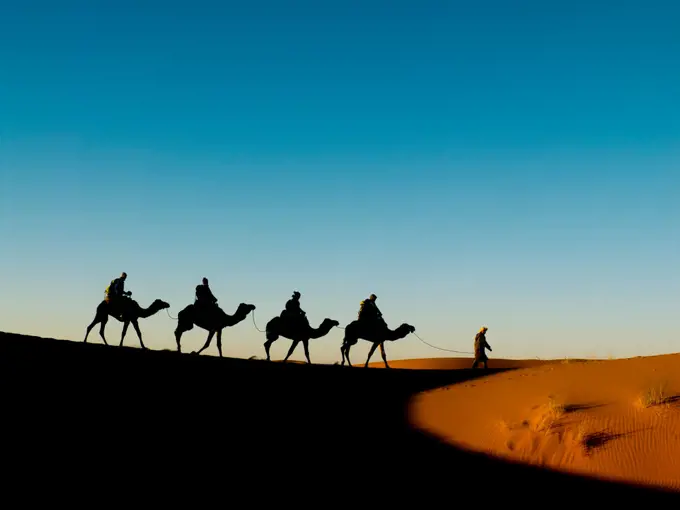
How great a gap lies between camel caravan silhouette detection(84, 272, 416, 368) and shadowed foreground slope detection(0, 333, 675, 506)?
3443mm

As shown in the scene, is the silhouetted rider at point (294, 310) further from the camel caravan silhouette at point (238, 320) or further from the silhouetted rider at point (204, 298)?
the silhouetted rider at point (204, 298)

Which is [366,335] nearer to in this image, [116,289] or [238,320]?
[238,320]

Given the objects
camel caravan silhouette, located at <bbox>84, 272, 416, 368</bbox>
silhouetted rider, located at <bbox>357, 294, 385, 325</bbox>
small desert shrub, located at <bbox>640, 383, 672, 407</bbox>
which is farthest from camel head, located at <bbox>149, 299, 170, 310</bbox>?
small desert shrub, located at <bbox>640, 383, 672, 407</bbox>

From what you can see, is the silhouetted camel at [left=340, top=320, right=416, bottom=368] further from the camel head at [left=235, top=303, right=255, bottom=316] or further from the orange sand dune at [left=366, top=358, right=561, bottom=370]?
the orange sand dune at [left=366, top=358, right=561, bottom=370]

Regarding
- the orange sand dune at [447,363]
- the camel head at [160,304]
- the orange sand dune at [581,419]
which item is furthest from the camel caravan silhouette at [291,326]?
the orange sand dune at [447,363]

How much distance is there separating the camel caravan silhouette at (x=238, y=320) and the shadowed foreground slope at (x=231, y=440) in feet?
11.3

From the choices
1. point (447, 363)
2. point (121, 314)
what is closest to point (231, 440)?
point (121, 314)

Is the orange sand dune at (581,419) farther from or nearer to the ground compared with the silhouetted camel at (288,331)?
nearer to the ground

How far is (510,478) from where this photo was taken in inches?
409

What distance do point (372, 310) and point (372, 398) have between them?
6.24 m

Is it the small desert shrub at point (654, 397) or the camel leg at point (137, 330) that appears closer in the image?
the small desert shrub at point (654, 397)

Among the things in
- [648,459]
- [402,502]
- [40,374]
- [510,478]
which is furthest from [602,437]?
[40,374]

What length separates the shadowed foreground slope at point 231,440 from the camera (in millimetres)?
9844

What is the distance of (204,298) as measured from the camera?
66.1ft
